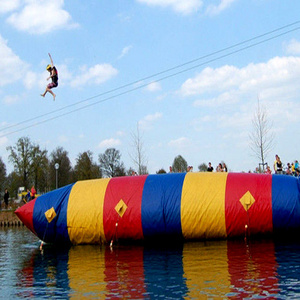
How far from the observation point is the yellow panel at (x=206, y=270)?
393 inches

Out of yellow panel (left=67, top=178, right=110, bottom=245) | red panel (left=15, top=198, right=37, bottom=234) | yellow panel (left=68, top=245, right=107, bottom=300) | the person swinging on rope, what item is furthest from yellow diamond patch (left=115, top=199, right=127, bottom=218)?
the person swinging on rope

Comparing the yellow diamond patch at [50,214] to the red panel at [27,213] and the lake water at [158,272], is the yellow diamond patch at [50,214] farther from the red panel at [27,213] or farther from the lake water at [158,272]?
the lake water at [158,272]

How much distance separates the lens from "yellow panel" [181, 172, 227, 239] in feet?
55.8

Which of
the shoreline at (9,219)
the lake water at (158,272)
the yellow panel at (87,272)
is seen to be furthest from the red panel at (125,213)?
the shoreline at (9,219)

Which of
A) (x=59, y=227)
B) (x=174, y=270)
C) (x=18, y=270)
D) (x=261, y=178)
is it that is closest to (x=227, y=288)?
(x=174, y=270)

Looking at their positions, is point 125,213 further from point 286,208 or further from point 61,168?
point 61,168

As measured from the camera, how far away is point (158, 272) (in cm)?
1249

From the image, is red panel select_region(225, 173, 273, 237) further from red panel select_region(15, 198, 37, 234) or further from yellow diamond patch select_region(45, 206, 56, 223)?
red panel select_region(15, 198, 37, 234)

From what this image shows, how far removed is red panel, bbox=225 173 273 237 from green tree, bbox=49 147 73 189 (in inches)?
2329

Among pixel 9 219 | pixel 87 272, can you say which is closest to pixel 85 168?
pixel 9 219

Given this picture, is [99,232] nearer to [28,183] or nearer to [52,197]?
[52,197]

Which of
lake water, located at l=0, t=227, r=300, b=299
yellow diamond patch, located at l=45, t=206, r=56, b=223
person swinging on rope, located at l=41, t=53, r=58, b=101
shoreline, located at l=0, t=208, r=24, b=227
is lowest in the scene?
lake water, located at l=0, t=227, r=300, b=299

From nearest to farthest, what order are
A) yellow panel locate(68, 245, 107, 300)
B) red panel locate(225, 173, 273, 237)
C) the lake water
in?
1. the lake water
2. yellow panel locate(68, 245, 107, 300)
3. red panel locate(225, 173, 273, 237)

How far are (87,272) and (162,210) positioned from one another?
15.8 ft
